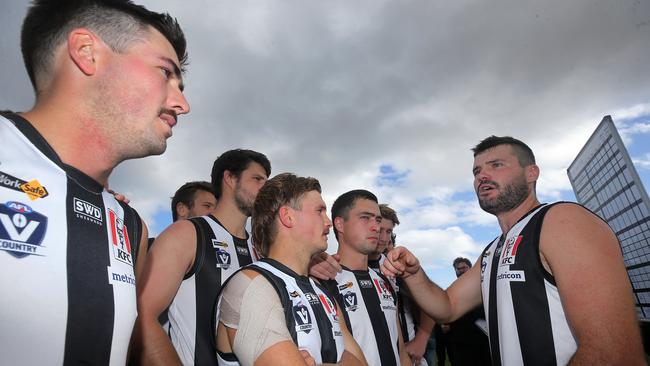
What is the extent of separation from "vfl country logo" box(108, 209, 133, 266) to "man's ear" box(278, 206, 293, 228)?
150 centimetres

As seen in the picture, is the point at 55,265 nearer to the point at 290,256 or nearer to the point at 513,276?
the point at 290,256

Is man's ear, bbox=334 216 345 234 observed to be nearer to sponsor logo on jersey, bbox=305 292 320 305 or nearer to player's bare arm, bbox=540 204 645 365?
sponsor logo on jersey, bbox=305 292 320 305

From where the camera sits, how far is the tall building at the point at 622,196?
827 inches

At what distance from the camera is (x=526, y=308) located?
2.99m

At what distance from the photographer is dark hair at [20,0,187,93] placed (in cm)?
170

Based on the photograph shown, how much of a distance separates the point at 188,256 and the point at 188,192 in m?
3.25

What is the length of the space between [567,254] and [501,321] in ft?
3.00

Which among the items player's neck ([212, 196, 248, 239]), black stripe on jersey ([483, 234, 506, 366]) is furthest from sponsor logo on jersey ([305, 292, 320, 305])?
black stripe on jersey ([483, 234, 506, 366])

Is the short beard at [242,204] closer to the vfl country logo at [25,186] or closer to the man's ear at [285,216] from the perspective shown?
the man's ear at [285,216]

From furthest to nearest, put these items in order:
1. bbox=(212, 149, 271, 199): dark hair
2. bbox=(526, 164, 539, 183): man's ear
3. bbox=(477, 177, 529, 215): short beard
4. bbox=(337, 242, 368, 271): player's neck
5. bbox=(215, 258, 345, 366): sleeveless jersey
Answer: bbox=(337, 242, 368, 271): player's neck < bbox=(212, 149, 271, 199): dark hair < bbox=(526, 164, 539, 183): man's ear < bbox=(477, 177, 529, 215): short beard < bbox=(215, 258, 345, 366): sleeveless jersey

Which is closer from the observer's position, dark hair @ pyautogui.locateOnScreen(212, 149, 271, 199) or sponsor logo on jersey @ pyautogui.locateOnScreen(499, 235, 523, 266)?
sponsor logo on jersey @ pyautogui.locateOnScreen(499, 235, 523, 266)

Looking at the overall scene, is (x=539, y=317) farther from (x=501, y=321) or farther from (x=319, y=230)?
(x=319, y=230)

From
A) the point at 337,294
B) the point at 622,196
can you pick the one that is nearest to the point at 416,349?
the point at 337,294

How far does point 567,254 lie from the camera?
8.86ft
